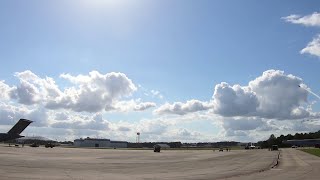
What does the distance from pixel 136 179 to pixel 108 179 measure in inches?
76.6

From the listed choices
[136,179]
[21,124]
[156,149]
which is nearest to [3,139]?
[21,124]

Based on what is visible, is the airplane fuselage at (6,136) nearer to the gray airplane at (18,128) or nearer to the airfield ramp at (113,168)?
the gray airplane at (18,128)

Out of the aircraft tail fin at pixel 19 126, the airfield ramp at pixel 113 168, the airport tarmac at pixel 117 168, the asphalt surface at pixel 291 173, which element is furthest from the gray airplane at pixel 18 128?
the asphalt surface at pixel 291 173

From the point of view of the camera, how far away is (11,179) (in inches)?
822

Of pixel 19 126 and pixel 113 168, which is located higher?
pixel 19 126

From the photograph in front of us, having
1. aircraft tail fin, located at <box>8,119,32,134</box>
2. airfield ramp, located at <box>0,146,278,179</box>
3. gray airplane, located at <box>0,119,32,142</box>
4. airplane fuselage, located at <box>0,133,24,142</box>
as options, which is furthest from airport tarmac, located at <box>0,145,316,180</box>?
aircraft tail fin, located at <box>8,119,32,134</box>

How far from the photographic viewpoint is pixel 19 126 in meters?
105

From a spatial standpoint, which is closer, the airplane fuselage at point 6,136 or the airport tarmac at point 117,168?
the airport tarmac at point 117,168

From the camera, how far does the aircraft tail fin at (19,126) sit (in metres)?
104

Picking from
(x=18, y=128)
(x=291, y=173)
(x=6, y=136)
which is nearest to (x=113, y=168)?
(x=291, y=173)

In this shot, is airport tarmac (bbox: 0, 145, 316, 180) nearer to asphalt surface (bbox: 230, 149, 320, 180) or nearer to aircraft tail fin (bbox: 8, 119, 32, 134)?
asphalt surface (bbox: 230, 149, 320, 180)

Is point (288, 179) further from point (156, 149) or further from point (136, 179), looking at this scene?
point (156, 149)

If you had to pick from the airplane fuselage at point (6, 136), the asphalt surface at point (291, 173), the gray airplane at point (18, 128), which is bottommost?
the asphalt surface at point (291, 173)

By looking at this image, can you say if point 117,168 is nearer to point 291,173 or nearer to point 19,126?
point 291,173
